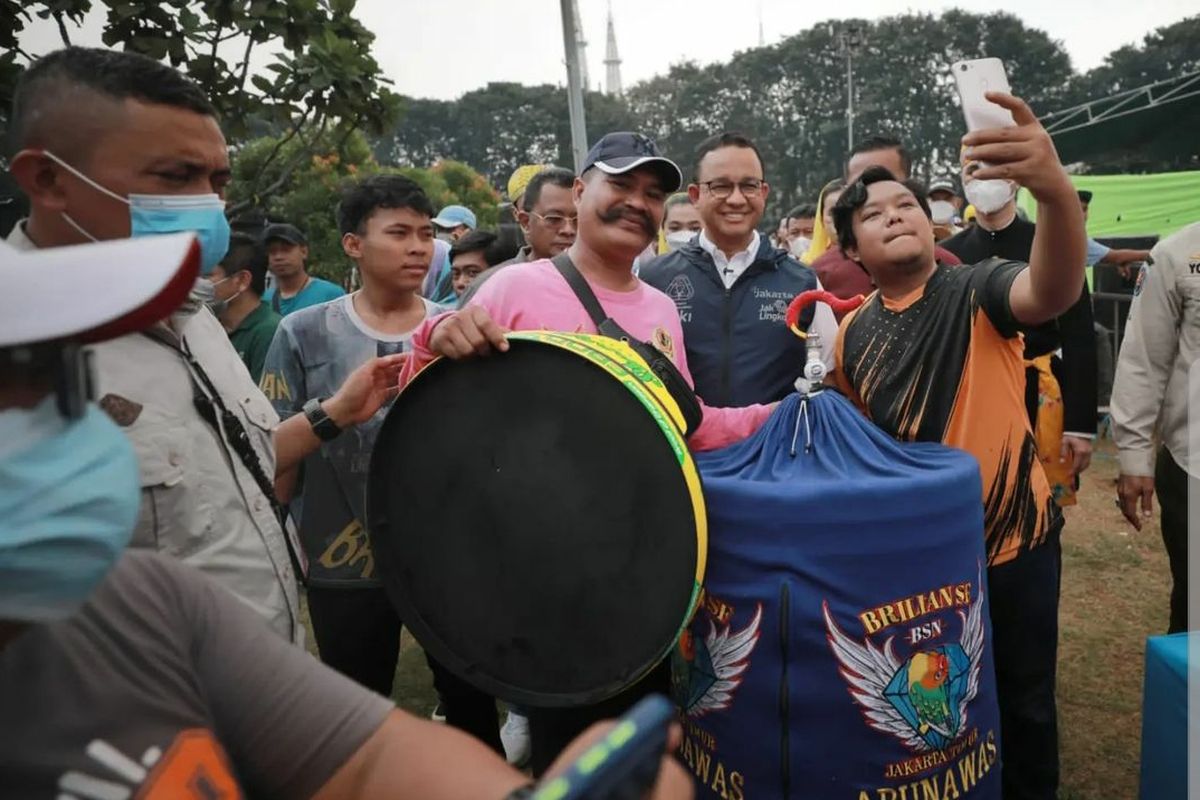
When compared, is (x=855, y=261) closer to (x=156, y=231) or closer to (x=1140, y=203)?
(x=156, y=231)

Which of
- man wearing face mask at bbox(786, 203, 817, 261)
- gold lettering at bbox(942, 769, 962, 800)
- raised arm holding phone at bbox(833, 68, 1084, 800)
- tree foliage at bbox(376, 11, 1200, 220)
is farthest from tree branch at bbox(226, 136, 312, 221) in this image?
tree foliage at bbox(376, 11, 1200, 220)

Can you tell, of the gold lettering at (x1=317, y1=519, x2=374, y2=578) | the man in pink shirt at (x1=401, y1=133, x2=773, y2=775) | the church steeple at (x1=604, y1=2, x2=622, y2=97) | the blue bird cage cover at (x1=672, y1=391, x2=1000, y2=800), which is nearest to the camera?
the blue bird cage cover at (x1=672, y1=391, x2=1000, y2=800)

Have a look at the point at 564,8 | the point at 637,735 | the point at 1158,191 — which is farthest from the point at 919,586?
the point at 1158,191

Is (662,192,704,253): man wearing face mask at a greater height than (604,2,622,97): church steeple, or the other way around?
(604,2,622,97): church steeple

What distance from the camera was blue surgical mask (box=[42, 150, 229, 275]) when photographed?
1475mm

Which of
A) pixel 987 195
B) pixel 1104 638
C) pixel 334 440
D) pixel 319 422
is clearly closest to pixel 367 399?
pixel 319 422

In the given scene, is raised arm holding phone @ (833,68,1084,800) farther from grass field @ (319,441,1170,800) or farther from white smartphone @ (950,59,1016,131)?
grass field @ (319,441,1170,800)

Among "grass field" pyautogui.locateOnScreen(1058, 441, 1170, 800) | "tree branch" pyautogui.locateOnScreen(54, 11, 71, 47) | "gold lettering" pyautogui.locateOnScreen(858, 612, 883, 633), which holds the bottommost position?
"grass field" pyautogui.locateOnScreen(1058, 441, 1170, 800)

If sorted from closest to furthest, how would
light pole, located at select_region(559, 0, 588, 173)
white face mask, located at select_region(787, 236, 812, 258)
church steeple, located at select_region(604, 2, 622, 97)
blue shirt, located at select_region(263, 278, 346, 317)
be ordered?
blue shirt, located at select_region(263, 278, 346, 317) → white face mask, located at select_region(787, 236, 812, 258) → light pole, located at select_region(559, 0, 588, 173) → church steeple, located at select_region(604, 2, 622, 97)

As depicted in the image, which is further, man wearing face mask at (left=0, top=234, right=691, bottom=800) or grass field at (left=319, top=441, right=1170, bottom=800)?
grass field at (left=319, top=441, right=1170, bottom=800)

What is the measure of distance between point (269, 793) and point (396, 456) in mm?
804

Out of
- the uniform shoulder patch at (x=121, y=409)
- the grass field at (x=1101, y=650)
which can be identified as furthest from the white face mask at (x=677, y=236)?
the uniform shoulder patch at (x=121, y=409)

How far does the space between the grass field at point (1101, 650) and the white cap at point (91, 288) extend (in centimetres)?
323

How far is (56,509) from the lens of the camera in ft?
2.53
